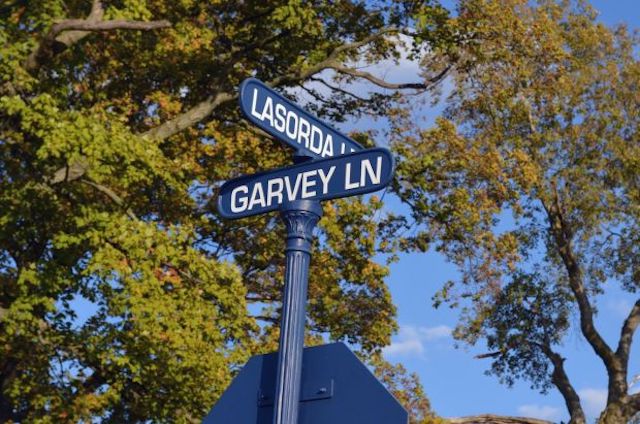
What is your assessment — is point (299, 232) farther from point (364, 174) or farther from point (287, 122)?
point (287, 122)

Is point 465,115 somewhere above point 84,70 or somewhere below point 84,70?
above

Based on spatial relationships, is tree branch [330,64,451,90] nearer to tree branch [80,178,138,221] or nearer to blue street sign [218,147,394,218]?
tree branch [80,178,138,221]

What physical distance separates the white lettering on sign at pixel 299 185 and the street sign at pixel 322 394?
84 cm

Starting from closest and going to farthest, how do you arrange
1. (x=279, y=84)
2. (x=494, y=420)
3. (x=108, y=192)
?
(x=108, y=192) → (x=279, y=84) → (x=494, y=420)

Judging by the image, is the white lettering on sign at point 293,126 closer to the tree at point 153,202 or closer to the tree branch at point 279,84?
the tree at point 153,202

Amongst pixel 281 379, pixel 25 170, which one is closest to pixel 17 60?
pixel 25 170

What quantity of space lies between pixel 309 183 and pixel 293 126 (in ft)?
1.14

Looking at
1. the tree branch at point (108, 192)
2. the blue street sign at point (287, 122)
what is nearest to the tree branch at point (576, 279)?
the tree branch at point (108, 192)

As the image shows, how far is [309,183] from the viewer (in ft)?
17.0

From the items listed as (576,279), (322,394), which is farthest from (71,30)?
(576,279)

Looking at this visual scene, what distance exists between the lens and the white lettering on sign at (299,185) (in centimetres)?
500

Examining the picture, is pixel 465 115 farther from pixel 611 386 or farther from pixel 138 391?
pixel 138 391

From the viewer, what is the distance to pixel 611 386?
32.3 meters

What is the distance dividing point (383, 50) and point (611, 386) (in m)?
15.1
